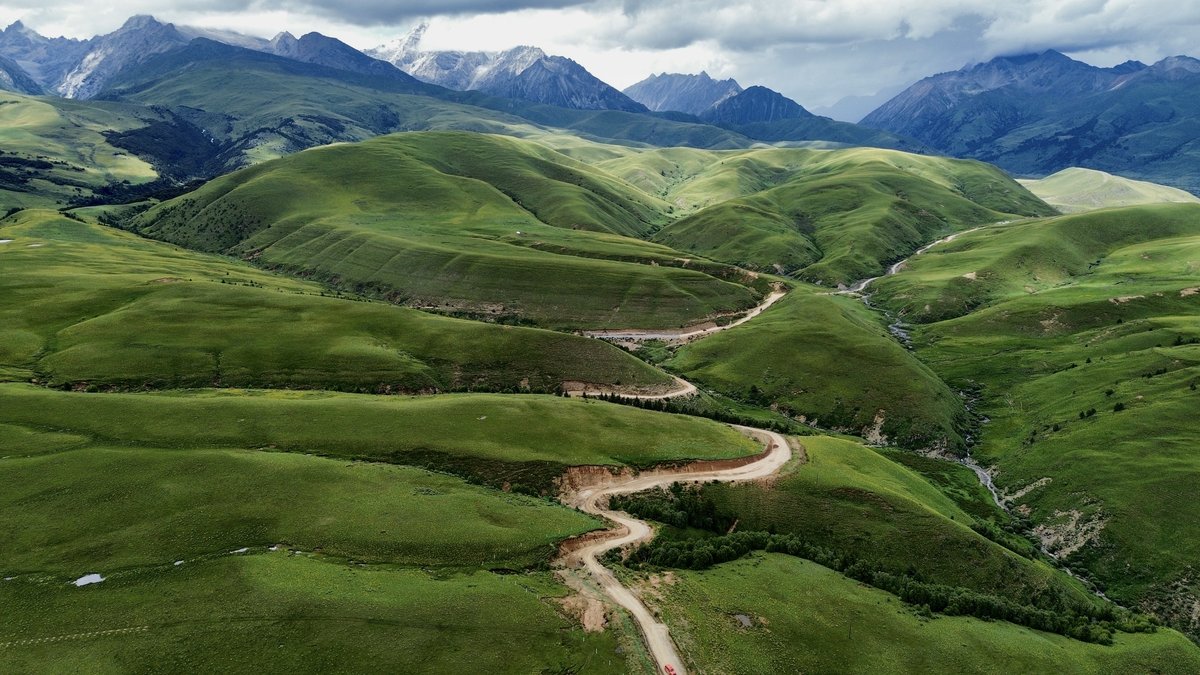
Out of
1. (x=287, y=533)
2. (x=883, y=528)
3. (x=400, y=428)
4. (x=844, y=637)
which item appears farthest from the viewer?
(x=400, y=428)

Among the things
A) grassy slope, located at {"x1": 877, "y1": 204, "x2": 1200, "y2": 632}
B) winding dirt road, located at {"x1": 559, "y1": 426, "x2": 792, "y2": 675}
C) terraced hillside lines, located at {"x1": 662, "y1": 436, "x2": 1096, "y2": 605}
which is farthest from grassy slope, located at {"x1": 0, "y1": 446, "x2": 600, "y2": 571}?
grassy slope, located at {"x1": 877, "y1": 204, "x2": 1200, "y2": 632}

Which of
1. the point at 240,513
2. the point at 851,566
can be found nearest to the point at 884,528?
the point at 851,566

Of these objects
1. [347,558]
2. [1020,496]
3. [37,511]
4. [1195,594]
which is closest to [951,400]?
[1020,496]

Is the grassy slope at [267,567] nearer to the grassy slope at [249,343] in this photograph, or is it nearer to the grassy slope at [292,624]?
the grassy slope at [292,624]

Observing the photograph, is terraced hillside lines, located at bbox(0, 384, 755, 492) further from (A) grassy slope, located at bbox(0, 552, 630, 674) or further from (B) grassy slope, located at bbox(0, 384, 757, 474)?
(A) grassy slope, located at bbox(0, 552, 630, 674)

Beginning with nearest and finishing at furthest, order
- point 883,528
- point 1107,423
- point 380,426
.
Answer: point 883,528 → point 380,426 → point 1107,423

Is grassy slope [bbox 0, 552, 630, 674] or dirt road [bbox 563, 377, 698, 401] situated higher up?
grassy slope [bbox 0, 552, 630, 674]

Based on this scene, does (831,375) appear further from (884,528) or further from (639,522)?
(639,522)

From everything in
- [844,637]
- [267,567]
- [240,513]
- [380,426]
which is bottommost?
[844,637]
